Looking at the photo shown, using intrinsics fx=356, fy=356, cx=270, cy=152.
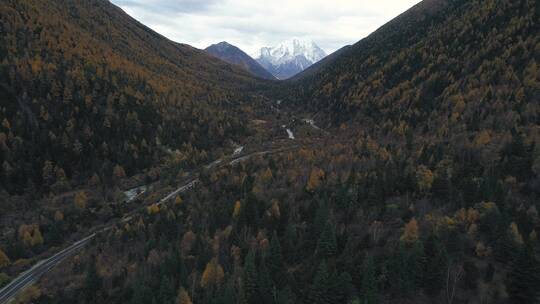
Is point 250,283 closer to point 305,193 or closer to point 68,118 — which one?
point 305,193

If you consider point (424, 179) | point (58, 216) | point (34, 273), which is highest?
point (58, 216)

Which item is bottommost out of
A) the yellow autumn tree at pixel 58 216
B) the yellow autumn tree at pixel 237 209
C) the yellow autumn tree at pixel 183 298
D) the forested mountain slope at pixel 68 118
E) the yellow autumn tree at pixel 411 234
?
the yellow autumn tree at pixel 411 234

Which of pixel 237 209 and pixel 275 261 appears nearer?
pixel 275 261

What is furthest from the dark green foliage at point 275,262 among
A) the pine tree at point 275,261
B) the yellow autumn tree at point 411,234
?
the yellow autumn tree at point 411,234

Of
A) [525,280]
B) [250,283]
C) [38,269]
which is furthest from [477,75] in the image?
[38,269]

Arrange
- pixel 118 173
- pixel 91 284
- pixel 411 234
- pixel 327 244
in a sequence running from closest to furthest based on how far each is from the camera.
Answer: pixel 411 234, pixel 327 244, pixel 91 284, pixel 118 173

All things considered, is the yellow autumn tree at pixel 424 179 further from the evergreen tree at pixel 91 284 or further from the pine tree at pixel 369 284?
the evergreen tree at pixel 91 284

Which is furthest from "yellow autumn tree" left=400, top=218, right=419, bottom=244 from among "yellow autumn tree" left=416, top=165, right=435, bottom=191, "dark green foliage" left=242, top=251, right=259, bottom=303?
"dark green foliage" left=242, top=251, right=259, bottom=303
